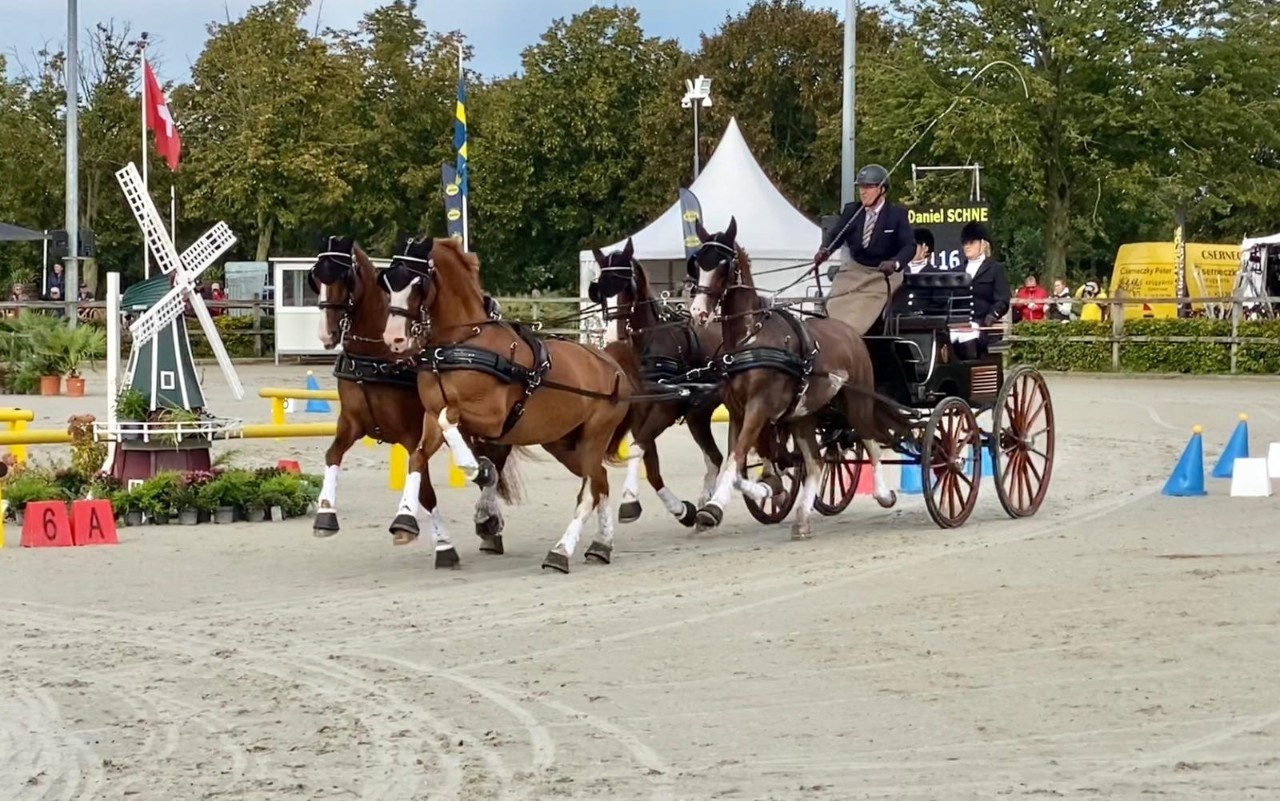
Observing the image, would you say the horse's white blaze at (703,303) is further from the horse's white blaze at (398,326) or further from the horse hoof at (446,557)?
the horse hoof at (446,557)

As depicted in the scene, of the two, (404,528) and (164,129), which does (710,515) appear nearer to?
(404,528)

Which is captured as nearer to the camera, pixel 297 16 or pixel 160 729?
pixel 160 729

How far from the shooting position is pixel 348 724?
7125mm

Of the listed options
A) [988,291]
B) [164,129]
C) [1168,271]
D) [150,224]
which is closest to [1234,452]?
[988,291]

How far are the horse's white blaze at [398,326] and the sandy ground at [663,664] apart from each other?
58.4 inches

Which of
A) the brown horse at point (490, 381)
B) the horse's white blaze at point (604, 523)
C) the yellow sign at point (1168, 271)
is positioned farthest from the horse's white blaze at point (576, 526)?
the yellow sign at point (1168, 271)

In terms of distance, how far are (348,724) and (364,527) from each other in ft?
22.8

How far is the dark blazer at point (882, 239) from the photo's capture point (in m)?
13.3

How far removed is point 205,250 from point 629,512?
17.1 feet

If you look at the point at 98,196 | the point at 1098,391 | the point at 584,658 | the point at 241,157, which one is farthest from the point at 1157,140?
the point at 584,658

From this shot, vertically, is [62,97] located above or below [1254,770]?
above

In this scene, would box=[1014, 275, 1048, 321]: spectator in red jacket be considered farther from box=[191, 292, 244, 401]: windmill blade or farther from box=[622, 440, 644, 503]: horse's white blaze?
box=[622, 440, 644, 503]: horse's white blaze

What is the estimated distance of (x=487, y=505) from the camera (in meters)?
12.1

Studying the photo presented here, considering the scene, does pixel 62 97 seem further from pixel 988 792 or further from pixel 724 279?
pixel 988 792
